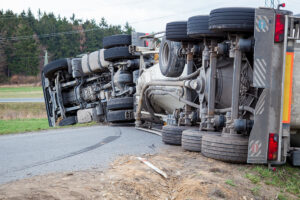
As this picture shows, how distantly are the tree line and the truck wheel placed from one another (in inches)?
1956

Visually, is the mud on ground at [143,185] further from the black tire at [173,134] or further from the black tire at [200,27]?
the black tire at [200,27]

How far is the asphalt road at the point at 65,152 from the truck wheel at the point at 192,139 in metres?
0.55

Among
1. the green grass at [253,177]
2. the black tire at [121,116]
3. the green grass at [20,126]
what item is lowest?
the green grass at [20,126]

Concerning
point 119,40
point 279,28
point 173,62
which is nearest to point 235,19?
point 279,28

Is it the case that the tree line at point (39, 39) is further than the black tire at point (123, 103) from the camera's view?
Yes

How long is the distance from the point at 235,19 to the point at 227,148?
Result: 1674mm

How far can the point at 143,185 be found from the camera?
3.79 meters

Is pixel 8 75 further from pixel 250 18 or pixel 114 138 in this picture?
pixel 250 18

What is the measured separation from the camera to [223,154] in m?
4.94

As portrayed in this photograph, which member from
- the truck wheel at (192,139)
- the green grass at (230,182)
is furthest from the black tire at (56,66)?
the green grass at (230,182)

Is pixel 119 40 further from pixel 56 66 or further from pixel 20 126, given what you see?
pixel 20 126

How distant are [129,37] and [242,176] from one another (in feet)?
26.8

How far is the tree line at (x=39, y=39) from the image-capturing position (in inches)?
2077

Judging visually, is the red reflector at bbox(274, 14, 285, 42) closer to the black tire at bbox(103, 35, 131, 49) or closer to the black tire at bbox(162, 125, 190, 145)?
the black tire at bbox(162, 125, 190, 145)
